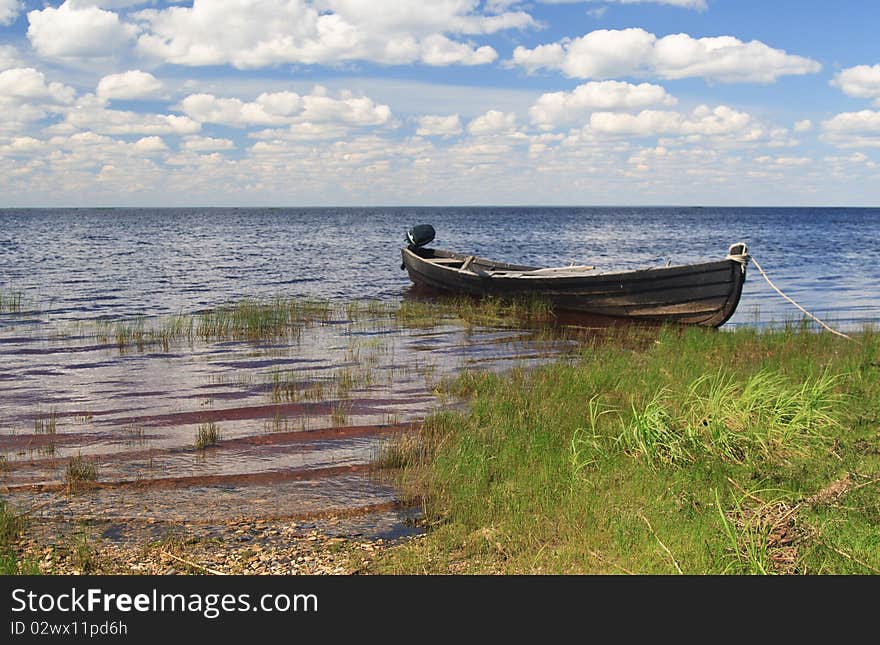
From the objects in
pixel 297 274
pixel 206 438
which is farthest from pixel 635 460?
pixel 297 274

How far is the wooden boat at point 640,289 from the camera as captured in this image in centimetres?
1734

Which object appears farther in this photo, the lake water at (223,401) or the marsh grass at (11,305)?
the marsh grass at (11,305)

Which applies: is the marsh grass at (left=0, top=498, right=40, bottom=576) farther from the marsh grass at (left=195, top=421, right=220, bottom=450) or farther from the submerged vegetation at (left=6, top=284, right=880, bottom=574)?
the marsh grass at (left=195, top=421, right=220, bottom=450)

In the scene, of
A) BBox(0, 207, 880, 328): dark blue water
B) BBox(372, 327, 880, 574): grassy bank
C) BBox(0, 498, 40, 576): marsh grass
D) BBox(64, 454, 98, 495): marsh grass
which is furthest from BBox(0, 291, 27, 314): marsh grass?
BBox(372, 327, 880, 574): grassy bank

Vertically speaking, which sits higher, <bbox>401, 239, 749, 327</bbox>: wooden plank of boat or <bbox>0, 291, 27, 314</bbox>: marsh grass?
<bbox>401, 239, 749, 327</bbox>: wooden plank of boat

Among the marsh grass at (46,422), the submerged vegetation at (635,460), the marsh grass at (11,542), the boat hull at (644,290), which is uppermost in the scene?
the boat hull at (644,290)

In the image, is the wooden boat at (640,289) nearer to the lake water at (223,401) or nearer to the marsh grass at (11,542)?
the lake water at (223,401)

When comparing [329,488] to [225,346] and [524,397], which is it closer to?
[524,397]

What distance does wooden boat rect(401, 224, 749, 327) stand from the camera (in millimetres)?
17344

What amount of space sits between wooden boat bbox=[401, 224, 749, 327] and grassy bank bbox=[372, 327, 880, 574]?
7257 millimetres

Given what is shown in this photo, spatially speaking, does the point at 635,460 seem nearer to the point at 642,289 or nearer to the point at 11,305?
the point at 642,289

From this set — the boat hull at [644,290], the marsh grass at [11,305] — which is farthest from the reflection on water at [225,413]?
the marsh grass at [11,305]

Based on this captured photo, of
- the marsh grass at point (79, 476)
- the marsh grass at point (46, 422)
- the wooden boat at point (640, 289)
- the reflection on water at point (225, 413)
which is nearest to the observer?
the reflection on water at point (225, 413)
